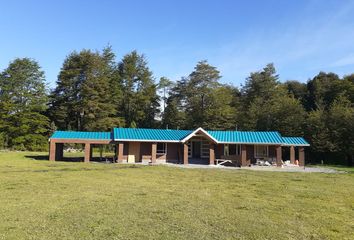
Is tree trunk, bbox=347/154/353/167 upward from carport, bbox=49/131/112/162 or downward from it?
downward

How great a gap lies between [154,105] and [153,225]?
57.8 m

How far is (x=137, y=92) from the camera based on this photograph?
63.5 metres

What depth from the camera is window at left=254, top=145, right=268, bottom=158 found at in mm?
36438

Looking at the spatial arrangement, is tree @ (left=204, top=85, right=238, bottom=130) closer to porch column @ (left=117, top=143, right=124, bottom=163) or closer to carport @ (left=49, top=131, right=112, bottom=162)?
porch column @ (left=117, top=143, right=124, bottom=163)

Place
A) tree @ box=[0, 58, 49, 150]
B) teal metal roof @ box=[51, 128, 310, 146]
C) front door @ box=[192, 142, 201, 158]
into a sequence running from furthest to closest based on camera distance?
tree @ box=[0, 58, 49, 150] < front door @ box=[192, 142, 201, 158] < teal metal roof @ box=[51, 128, 310, 146]

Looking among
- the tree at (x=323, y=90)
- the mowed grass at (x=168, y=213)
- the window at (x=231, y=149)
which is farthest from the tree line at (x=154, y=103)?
the mowed grass at (x=168, y=213)

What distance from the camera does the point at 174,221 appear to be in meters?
8.70

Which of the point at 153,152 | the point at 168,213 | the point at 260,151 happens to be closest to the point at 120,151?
the point at 153,152

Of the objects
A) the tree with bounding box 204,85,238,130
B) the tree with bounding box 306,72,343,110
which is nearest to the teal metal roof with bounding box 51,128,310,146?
the tree with bounding box 204,85,238,130

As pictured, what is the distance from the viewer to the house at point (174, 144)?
33.1 meters

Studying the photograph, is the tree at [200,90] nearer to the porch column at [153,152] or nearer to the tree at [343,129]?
the tree at [343,129]

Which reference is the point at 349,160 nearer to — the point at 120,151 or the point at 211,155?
the point at 211,155

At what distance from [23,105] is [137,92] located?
1930cm

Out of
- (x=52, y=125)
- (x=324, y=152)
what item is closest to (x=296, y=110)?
(x=324, y=152)
